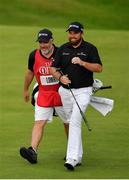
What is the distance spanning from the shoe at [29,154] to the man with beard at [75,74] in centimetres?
50

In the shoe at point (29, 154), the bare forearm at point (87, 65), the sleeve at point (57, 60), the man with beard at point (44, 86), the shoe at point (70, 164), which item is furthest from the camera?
the man with beard at point (44, 86)

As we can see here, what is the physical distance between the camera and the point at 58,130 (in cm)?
1326

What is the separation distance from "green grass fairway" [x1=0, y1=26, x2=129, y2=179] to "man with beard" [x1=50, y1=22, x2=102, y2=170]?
0.38 m

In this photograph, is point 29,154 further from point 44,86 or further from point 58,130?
point 58,130

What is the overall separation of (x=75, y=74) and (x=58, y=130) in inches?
115

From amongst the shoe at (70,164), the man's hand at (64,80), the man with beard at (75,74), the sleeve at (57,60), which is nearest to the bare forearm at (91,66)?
the man with beard at (75,74)

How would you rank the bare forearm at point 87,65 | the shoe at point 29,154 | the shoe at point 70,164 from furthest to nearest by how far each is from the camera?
1. the shoe at point 29,154
2. the shoe at point 70,164
3. the bare forearm at point 87,65

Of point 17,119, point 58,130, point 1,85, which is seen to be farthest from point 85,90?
point 1,85

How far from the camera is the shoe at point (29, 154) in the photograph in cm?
1067

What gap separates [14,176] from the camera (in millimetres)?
10031

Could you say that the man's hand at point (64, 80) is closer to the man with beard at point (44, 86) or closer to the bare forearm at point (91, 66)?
the bare forearm at point (91, 66)

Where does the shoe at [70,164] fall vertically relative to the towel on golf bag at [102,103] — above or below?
below

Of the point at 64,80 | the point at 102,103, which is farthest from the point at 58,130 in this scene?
the point at 64,80

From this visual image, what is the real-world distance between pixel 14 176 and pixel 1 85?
737cm
